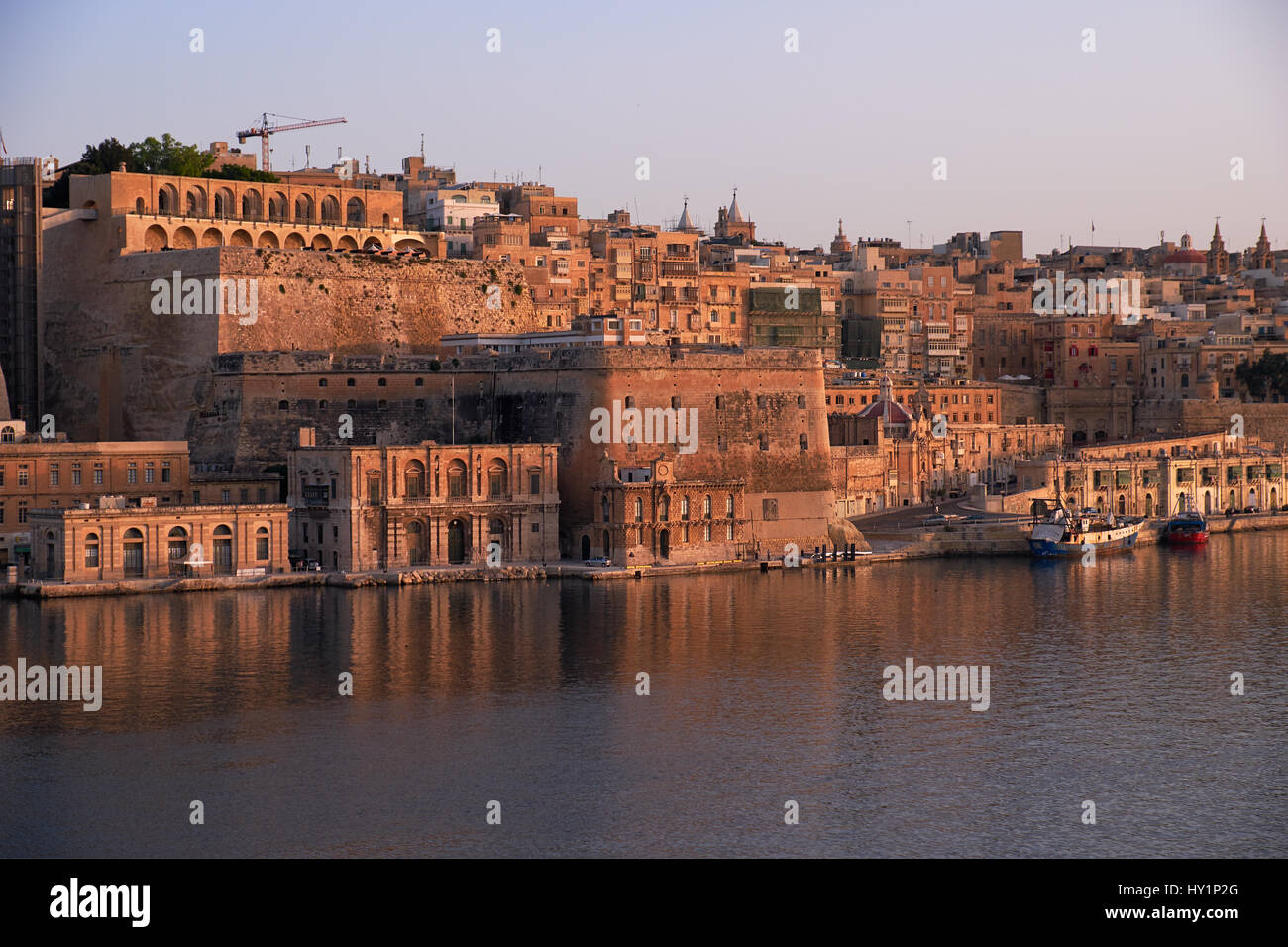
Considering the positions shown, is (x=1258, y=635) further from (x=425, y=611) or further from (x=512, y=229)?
(x=512, y=229)

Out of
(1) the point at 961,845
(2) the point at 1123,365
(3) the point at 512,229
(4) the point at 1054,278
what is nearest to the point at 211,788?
(1) the point at 961,845

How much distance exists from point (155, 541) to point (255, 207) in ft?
57.3

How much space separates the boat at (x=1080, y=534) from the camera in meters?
53.2

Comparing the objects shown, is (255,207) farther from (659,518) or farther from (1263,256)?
(1263,256)

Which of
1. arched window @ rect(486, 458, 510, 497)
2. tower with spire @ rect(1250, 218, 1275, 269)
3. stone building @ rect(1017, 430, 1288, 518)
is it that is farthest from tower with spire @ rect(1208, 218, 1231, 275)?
arched window @ rect(486, 458, 510, 497)

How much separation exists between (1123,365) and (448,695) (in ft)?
169

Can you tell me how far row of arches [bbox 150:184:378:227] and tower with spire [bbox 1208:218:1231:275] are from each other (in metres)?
58.2

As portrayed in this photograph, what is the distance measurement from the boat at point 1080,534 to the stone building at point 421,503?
1487 centimetres

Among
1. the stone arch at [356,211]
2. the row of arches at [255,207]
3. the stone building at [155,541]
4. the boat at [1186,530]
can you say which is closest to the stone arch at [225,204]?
the row of arches at [255,207]

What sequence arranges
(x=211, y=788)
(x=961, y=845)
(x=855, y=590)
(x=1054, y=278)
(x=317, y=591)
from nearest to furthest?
(x=961, y=845) < (x=211, y=788) < (x=317, y=591) < (x=855, y=590) < (x=1054, y=278)

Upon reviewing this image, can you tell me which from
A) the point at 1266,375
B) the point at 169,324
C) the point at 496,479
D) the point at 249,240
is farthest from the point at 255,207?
the point at 1266,375

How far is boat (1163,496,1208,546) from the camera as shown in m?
57.7

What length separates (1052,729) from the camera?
29125 millimetres

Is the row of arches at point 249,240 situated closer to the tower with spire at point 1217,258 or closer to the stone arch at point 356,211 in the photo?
the stone arch at point 356,211
